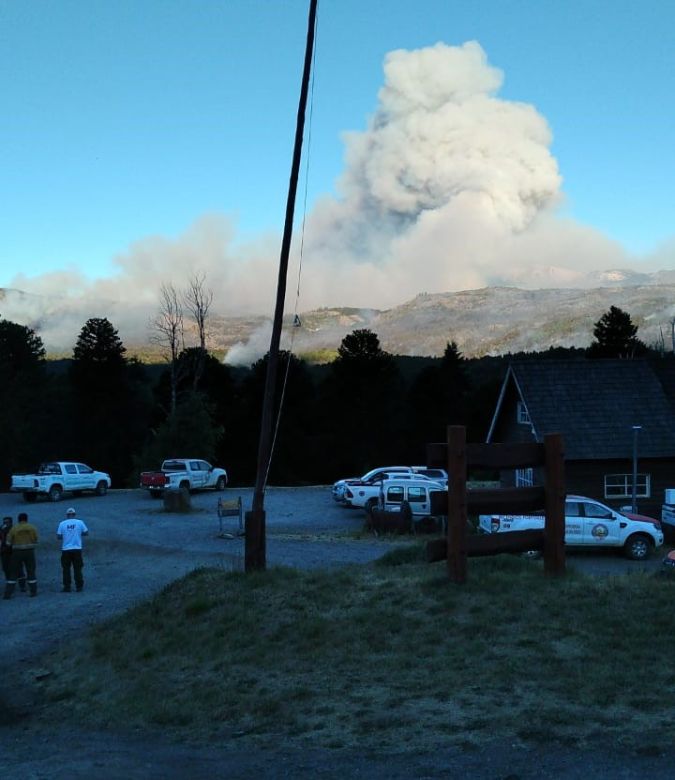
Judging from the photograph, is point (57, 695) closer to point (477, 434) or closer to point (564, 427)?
point (564, 427)

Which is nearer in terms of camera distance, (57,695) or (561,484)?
(57,695)

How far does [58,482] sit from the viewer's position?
41.0 meters

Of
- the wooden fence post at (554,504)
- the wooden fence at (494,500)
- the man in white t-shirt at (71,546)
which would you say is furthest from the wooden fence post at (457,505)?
the man in white t-shirt at (71,546)

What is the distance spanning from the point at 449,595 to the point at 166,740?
4.19 metres

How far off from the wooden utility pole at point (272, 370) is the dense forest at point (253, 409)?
167 ft

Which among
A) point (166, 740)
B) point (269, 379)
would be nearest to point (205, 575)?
point (269, 379)

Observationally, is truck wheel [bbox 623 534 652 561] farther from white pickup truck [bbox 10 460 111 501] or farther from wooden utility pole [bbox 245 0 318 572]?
white pickup truck [bbox 10 460 111 501]

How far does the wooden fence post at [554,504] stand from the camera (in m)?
12.2

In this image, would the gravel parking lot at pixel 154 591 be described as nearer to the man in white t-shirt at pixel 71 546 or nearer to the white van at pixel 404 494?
the man in white t-shirt at pixel 71 546

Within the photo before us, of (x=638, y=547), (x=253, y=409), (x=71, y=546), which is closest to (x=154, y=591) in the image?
(x=71, y=546)

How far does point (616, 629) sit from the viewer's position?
387 inches

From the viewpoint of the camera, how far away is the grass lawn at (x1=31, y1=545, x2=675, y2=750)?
26.1ft

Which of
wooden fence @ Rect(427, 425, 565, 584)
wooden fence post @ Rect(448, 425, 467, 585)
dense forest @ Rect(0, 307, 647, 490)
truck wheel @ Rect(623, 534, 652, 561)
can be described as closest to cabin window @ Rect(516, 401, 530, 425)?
truck wheel @ Rect(623, 534, 652, 561)

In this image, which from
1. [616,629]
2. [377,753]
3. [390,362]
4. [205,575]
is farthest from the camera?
[390,362]
